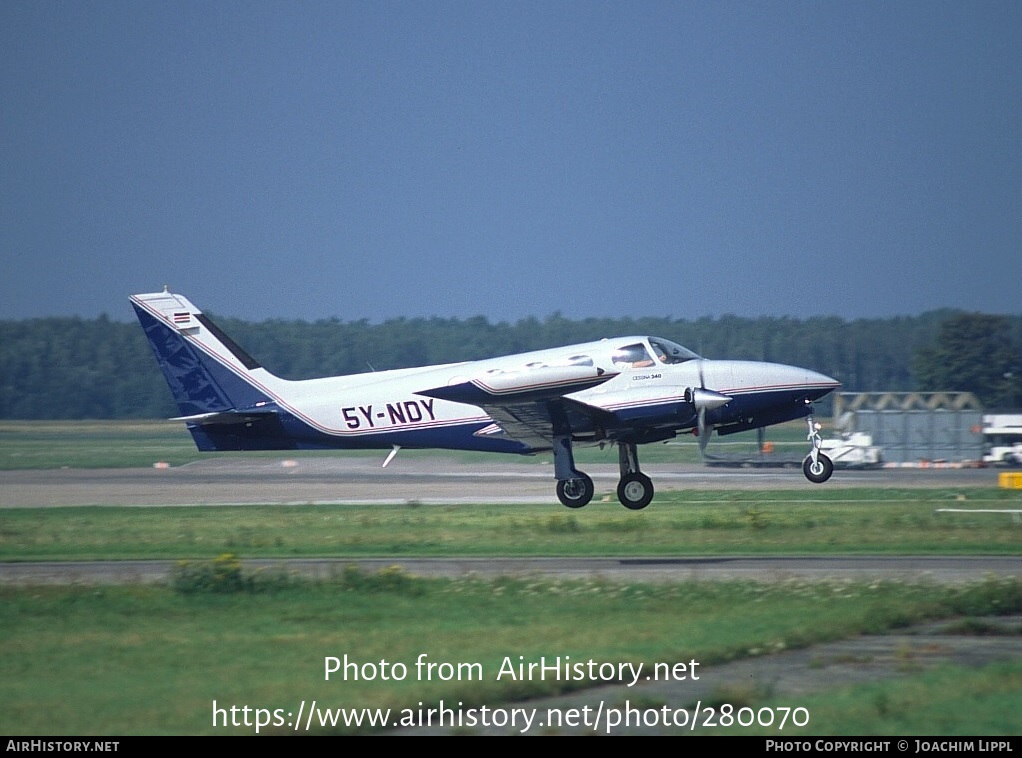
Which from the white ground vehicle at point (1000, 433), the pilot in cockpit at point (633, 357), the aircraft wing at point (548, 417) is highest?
the pilot in cockpit at point (633, 357)

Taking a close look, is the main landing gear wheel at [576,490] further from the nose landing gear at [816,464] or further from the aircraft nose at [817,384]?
the aircraft nose at [817,384]

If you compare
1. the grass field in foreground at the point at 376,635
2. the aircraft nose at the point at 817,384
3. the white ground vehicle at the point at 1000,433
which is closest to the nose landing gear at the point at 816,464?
the aircraft nose at the point at 817,384

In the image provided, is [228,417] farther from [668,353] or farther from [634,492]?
[668,353]

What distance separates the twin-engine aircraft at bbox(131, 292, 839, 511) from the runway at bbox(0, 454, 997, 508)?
637 centimetres

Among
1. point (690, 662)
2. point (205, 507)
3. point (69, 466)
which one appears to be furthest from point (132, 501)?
point (690, 662)

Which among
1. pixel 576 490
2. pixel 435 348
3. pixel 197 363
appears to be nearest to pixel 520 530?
Result: pixel 576 490

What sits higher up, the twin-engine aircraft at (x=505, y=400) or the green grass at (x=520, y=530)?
the twin-engine aircraft at (x=505, y=400)

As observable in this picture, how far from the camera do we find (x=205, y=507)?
32.5 meters

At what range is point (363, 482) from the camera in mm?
41219

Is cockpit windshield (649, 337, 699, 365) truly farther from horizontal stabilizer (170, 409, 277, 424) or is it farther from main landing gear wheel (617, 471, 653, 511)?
horizontal stabilizer (170, 409, 277, 424)

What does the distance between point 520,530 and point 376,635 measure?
460 inches

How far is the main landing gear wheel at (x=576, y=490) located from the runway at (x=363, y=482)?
5311 millimetres

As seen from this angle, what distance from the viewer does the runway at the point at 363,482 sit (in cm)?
3516
